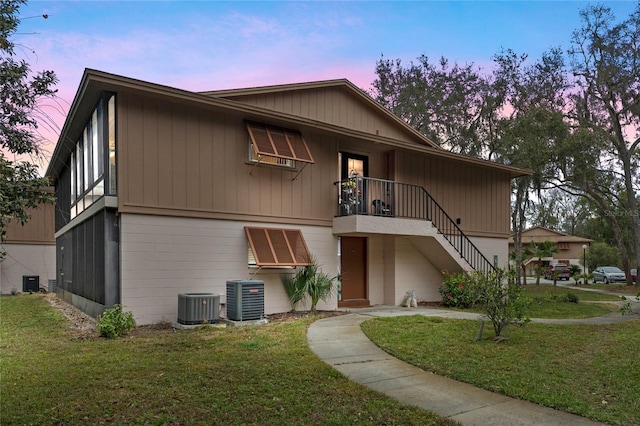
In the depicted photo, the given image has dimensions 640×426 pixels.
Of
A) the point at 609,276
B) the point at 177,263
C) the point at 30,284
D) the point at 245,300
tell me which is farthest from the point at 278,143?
the point at 609,276

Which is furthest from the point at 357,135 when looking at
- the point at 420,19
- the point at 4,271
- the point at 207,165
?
the point at 4,271

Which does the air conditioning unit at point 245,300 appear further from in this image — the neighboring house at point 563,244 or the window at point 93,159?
the neighboring house at point 563,244

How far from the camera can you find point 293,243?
38.0 feet

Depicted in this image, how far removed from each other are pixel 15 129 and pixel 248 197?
6.47 metres

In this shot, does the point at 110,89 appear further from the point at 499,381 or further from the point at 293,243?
the point at 499,381

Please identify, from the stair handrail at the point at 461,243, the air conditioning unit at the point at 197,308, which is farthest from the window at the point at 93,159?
the stair handrail at the point at 461,243

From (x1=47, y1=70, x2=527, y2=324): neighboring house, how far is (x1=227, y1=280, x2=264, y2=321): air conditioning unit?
0.77 m

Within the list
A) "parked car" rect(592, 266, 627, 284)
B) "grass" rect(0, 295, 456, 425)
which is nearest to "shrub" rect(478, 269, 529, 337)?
"grass" rect(0, 295, 456, 425)

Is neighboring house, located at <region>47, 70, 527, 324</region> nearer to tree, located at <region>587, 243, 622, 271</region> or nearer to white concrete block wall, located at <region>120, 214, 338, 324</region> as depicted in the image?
white concrete block wall, located at <region>120, 214, 338, 324</region>

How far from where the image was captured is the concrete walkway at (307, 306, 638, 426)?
4.45m

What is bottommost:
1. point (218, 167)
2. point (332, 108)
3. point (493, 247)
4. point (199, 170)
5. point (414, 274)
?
point (414, 274)

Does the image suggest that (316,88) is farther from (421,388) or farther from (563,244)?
(563,244)

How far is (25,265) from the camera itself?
2089 centimetres

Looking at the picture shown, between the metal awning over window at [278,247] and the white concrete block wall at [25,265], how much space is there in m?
14.6
